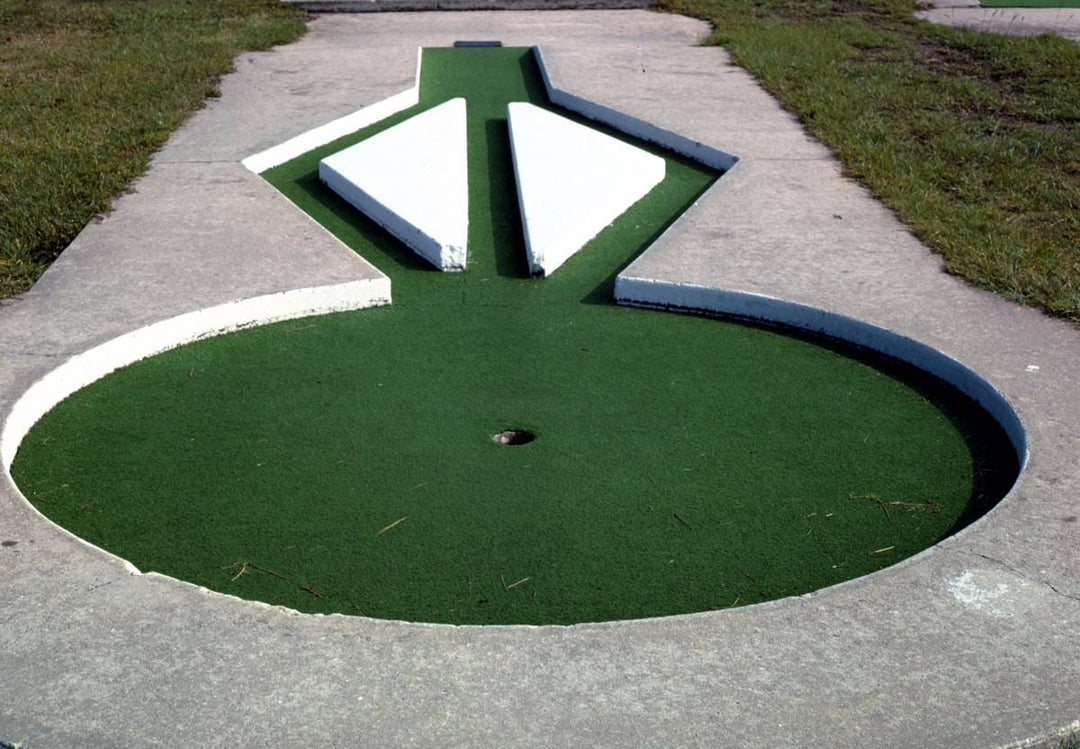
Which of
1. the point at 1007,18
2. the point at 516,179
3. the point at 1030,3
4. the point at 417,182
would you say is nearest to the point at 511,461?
the point at 417,182

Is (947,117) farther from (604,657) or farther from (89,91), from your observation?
(604,657)

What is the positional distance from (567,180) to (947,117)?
289 cm

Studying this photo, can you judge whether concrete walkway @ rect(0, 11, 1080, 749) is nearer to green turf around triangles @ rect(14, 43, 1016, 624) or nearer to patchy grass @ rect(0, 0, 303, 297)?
green turf around triangles @ rect(14, 43, 1016, 624)

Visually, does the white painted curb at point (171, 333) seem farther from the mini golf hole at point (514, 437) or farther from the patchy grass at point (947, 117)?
the patchy grass at point (947, 117)

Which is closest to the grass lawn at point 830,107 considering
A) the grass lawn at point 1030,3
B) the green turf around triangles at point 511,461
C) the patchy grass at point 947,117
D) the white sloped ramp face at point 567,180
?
the patchy grass at point 947,117

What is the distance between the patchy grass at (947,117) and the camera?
4.82 meters

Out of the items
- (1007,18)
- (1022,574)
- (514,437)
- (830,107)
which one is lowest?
(514,437)

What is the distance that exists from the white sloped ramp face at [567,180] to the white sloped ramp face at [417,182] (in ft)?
0.89

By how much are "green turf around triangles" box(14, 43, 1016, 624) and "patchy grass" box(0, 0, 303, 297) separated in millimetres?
1225

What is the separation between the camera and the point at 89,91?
7.52 m

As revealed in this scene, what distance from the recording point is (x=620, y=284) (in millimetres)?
4473

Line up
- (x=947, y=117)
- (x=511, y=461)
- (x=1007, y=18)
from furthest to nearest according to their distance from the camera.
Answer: (x=1007, y=18), (x=947, y=117), (x=511, y=461)

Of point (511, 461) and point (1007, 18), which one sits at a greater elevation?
point (1007, 18)

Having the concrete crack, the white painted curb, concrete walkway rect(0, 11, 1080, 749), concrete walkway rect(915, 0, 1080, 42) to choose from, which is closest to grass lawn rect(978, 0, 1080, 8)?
concrete walkway rect(915, 0, 1080, 42)
